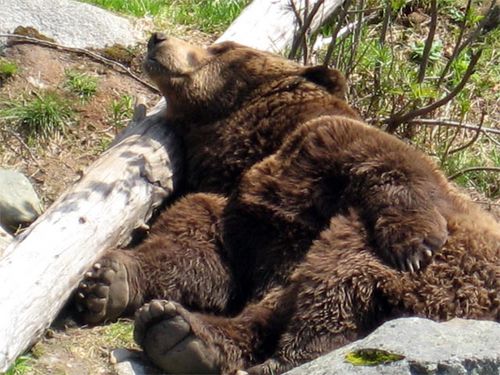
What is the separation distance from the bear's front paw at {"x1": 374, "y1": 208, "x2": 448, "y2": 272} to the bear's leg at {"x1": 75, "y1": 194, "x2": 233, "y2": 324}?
1.05m

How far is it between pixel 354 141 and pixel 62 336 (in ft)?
6.25

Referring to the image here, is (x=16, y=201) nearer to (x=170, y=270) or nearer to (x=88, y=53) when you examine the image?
(x=170, y=270)

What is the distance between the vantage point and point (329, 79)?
7.22 metres

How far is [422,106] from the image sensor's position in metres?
8.78

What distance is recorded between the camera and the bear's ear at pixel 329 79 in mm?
7207

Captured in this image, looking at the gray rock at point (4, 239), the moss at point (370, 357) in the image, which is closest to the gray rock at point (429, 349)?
the moss at point (370, 357)

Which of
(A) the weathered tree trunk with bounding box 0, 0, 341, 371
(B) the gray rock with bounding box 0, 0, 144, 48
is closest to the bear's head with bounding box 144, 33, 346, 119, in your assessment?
(A) the weathered tree trunk with bounding box 0, 0, 341, 371

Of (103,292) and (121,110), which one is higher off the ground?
(121,110)

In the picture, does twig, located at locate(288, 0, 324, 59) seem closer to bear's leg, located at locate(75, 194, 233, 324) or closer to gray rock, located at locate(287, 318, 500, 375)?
bear's leg, located at locate(75, 194, 233, 324)

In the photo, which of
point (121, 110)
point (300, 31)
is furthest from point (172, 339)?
point (300, 31)

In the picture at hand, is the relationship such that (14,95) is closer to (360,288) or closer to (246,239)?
(246,239)

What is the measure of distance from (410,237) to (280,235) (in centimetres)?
85

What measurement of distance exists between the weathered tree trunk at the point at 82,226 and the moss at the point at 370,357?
1694mm

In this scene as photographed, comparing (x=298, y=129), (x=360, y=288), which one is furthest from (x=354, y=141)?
(x=360, y=288)
